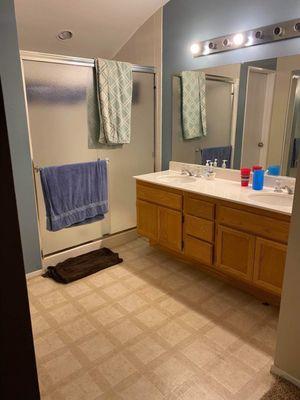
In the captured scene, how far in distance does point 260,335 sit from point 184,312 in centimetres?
54

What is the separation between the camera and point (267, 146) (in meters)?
2.46

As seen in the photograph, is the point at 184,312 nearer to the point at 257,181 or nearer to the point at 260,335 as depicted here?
the point at 260,335

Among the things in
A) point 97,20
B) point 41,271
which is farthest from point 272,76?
point 41,271

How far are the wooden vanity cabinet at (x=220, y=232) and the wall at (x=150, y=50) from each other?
0.81 meters

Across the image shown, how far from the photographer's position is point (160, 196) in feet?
9.29

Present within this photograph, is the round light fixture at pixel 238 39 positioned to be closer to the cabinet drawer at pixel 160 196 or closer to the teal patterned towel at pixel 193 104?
the teal patterned towel at pixel 193 104

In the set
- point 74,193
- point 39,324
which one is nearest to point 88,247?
point 74,193

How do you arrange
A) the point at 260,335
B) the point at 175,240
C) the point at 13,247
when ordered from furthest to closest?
the point at 175,240
the point at 260,335
the point at 13,247

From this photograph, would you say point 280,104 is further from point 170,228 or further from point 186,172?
point 170,228

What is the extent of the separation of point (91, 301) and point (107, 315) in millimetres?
234

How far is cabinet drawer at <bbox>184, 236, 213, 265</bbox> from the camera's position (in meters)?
2.49

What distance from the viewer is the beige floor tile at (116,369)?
170 centimetres

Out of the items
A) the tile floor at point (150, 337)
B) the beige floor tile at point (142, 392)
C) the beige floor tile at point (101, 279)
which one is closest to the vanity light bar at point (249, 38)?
the tile floor at point (150, 337)

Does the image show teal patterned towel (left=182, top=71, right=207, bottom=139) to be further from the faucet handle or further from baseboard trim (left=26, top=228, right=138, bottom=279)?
baseboard trim (left=26, top=228, right=138, bottom=279)
